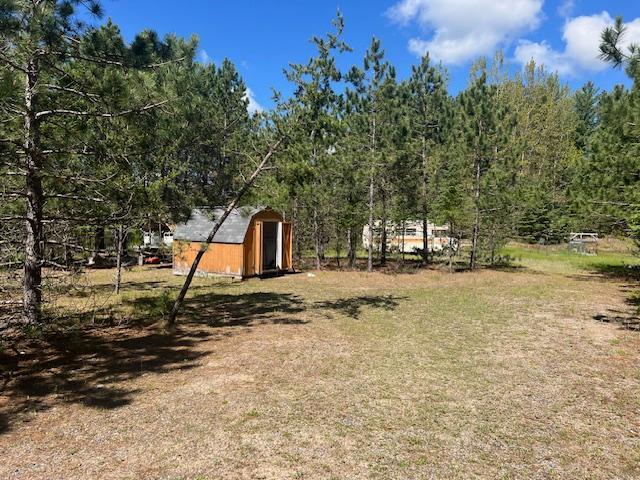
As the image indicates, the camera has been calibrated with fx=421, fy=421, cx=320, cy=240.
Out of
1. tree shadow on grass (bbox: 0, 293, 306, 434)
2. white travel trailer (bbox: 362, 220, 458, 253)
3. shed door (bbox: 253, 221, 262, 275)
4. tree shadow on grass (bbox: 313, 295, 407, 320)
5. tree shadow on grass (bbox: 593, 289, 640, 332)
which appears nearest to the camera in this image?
tree shadow on grass (bbox: 0, 293, 306, 434)

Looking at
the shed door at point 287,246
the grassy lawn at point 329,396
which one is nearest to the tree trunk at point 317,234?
the shed door at point 287,246

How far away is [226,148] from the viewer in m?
10.2

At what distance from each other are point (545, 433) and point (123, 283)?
14.8m

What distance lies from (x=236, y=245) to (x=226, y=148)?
291 inches

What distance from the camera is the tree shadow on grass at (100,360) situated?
5.34 meters

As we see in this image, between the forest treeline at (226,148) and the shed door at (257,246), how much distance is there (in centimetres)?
330

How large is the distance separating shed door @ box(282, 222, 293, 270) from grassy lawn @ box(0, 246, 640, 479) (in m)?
8.14

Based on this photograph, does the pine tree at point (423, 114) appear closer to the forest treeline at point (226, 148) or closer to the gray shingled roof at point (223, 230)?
the forest treeline at point (226, 148)

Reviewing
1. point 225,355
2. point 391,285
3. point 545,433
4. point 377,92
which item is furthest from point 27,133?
point 377,92

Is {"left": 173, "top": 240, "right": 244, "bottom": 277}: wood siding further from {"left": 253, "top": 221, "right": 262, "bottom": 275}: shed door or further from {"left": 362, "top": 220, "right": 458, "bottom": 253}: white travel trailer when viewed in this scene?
{"left": 362, "top": 220, "right": 458, "bottom": 253}: white travel trailer

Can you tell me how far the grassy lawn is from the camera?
403cm

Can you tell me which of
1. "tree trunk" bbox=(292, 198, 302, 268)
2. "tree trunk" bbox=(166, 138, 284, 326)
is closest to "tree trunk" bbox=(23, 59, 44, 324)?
"tree trunk" bbox=(166, 138, 284, 326)

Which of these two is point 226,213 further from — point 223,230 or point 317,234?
point 317,234

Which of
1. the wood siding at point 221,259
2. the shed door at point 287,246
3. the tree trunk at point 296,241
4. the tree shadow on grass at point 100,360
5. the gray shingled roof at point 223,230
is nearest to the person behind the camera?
the tree shadow on grass at point 100,360
